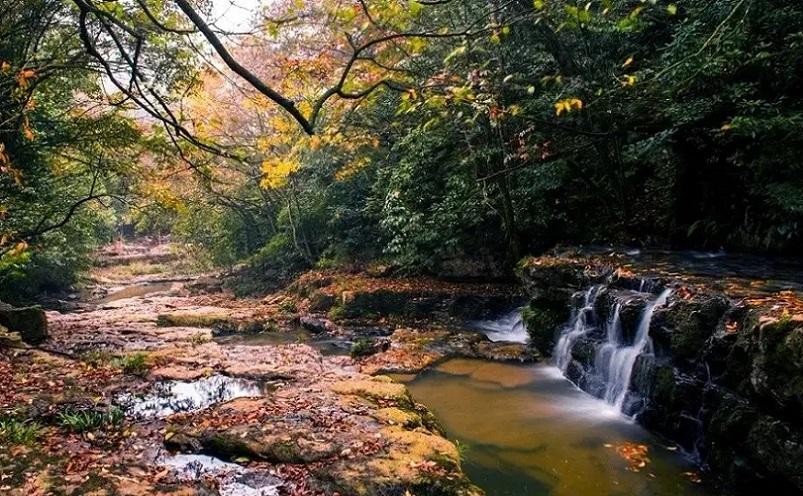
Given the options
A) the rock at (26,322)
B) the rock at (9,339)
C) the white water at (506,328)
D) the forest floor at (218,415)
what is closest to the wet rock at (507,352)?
the forest floor at (218,415)

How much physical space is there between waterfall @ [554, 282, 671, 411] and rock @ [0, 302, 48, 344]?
31.0ft

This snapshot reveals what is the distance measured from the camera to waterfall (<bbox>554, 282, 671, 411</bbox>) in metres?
7.48

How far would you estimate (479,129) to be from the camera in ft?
42.0

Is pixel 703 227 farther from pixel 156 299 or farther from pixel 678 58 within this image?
pixel 156 299

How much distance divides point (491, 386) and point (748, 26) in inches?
271

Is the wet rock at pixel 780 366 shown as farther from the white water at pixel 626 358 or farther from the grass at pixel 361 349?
the grass at pixel 361 349

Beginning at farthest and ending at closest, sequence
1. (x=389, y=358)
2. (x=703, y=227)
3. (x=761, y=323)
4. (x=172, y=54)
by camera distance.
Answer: (x=703, y=227), (x=389, y=358), (x=172, y=54), (x=761, y=323)

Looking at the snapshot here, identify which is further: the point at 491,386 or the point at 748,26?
the point at 491,386

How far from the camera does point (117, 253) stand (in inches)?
1554

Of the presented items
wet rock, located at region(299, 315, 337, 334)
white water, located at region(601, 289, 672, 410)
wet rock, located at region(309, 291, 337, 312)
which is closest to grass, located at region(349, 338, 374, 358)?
wet rock, located at region(299, 315, 337, 334)

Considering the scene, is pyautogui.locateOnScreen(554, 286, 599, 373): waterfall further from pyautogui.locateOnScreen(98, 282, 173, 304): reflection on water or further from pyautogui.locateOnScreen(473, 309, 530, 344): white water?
pyautogui.locateOnScreen(98, 282, 173, 304): reflection on water

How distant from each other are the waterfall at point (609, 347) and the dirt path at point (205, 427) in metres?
3.18

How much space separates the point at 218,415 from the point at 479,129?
9.40m

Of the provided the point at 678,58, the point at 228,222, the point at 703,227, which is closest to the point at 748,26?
the point at 678,58
